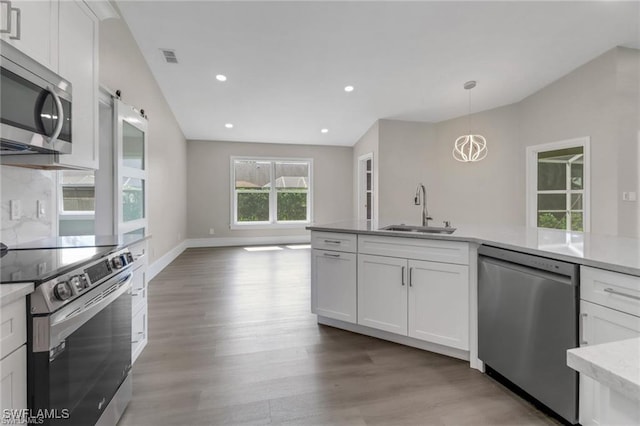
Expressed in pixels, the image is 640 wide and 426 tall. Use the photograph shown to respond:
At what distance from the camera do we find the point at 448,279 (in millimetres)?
2182

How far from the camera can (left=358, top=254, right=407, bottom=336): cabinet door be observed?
2.37 m

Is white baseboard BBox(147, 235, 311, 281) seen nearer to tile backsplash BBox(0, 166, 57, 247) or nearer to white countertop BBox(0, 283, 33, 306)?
tile backsplash BBox(0, 166, 57, 247)

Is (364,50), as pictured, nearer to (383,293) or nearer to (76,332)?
(383,293)

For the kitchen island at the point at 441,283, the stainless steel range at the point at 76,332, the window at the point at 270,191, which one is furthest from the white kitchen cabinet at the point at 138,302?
the window at the point at 270,191

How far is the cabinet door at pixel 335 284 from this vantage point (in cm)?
262

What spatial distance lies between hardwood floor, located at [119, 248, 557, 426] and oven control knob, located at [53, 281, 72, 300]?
951 mm

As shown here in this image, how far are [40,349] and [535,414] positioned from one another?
230 cm

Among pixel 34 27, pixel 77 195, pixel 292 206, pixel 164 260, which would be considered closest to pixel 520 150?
pixel 292 206

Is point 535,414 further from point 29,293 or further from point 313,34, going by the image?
point 313,34

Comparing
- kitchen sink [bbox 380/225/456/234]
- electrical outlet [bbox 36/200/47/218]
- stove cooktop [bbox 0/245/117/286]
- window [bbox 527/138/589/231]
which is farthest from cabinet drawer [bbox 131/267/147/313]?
window [bbox 527/138/589/231]

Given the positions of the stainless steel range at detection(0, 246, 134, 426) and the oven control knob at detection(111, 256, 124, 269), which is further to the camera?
the oven control knob at detection(111, 256, 124, 269)

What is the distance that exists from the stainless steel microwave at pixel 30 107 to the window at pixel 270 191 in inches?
236

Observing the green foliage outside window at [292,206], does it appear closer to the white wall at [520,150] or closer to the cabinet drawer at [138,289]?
the white wall at [520,150]

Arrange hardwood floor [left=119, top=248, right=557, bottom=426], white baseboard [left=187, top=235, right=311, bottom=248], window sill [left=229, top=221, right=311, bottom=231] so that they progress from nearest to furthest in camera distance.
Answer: hardwood floor [left=119, top=248, right=557, bottom=426], white baseboard [left=187, top=235, right=311, bottom=248], window sill [left=229, top=221, right=311, bottom=231]
